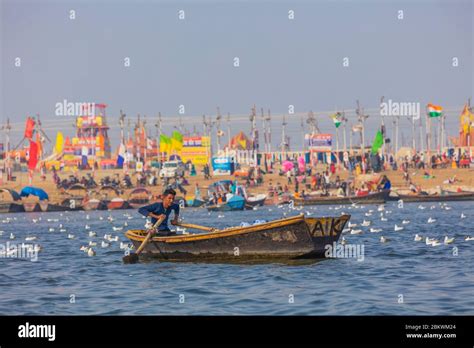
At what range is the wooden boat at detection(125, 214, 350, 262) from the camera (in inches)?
1051

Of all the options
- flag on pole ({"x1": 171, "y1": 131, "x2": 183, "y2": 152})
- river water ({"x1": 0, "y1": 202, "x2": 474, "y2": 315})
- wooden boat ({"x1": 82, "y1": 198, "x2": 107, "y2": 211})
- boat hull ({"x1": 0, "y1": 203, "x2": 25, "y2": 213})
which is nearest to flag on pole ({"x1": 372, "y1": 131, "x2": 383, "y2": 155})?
flag on pole ({"x1": 171, "y1": 131, "x2": 183, "y2": 152})

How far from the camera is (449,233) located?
139 feet

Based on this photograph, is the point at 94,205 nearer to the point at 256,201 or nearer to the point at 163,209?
the point at 256,201

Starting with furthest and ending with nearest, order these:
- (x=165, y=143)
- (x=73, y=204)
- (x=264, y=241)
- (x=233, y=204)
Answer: (x=165, y=143) → (x=73, y=204) → (x=233, y=204) → (x=264, y=241)

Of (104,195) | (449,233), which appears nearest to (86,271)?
(449,233)

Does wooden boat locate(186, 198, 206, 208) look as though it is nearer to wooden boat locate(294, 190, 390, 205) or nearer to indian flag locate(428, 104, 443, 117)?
wooden boat locate(294, 190, 390, 205)

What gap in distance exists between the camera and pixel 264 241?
27.0 meters

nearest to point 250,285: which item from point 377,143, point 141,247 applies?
point 141,247

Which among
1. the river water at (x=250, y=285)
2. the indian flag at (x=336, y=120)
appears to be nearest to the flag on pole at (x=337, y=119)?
the indian flag at (x=336, y=120)

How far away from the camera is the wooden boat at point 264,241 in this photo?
26688 mm

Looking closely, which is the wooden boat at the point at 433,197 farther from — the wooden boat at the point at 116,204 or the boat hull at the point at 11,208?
the boat hull at the point at 11,208

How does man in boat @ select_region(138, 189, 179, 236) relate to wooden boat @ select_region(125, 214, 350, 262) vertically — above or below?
above

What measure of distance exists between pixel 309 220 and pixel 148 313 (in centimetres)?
808

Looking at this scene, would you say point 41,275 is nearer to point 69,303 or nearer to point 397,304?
point 69,303
